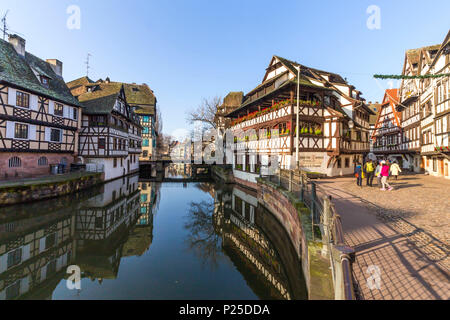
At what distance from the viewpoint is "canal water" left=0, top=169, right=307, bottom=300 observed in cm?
661

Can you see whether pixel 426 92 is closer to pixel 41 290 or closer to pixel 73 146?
pixel 41 290

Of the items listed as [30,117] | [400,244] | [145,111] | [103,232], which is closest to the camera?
[400,244]

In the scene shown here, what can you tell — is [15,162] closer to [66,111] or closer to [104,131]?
[66,111]

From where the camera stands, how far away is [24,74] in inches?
751

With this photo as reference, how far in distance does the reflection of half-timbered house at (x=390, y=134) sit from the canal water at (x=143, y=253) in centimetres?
2780

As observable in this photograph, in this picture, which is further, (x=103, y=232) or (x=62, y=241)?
(x=103, y=232)

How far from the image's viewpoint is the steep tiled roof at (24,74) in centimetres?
1725

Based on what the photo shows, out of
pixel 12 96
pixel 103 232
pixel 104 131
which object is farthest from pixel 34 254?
pixel 104 131

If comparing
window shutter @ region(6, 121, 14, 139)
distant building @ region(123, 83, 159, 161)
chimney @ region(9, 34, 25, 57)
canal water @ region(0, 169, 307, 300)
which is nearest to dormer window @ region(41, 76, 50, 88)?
chimney @ region(9, 34, 25, 57)

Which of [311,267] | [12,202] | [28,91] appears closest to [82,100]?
[28,91]

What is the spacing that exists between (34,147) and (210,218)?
55.8ft

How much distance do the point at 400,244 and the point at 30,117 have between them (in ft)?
83.6

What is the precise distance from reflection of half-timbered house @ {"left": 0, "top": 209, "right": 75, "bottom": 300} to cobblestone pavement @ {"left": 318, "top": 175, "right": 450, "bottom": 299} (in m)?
8.66
